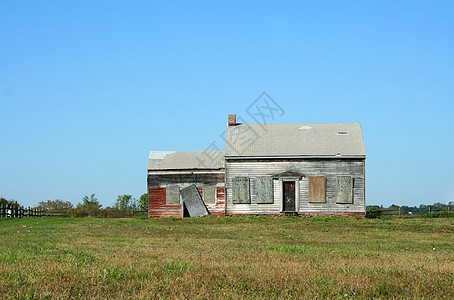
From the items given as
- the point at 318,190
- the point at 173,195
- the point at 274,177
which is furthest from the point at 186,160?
the point at 318,190

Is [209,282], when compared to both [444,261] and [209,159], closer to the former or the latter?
[444,261]

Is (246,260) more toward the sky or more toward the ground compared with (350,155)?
more toward the ground

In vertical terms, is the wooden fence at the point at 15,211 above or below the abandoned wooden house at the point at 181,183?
below

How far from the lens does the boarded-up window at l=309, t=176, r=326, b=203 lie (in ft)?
131

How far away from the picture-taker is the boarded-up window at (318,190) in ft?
131

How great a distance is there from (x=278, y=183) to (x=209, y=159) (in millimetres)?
6009

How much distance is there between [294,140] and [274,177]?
3.69 metres

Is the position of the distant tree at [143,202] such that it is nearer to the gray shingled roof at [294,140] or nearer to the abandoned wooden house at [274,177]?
the abandoned wooden house at [274,177]

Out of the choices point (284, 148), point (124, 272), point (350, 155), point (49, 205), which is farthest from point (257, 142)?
point (124, 272)

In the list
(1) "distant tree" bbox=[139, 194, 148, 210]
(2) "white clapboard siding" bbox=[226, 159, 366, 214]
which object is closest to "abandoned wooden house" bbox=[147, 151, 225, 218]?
(2) "white clapboard siding" bbox=[226, 159, 366, 214]

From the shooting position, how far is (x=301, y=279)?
8.91m

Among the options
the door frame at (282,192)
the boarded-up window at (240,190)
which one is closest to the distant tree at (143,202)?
the boarded-up window at (240,190)

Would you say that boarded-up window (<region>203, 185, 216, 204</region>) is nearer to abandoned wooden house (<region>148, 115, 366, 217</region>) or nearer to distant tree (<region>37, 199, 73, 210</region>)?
abandoned wooden house (<region>148, 115, 366, 217</region>)

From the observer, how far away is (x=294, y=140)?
42.4 metres
